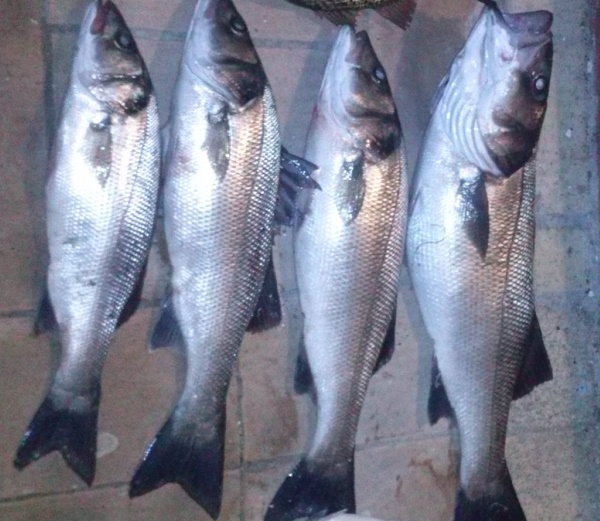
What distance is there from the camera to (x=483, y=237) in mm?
1969

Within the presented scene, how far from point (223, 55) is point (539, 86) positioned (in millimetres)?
872

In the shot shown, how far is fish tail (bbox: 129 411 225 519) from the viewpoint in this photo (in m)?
1.82

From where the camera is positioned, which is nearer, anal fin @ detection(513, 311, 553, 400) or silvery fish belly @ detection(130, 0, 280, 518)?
silvery fish belly @ detection(130, 0, 280, 518)

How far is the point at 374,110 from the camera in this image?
1.90 meters

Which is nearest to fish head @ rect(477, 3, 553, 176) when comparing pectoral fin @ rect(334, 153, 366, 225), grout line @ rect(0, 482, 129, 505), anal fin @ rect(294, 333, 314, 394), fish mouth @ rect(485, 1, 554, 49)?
fish mouth @ rect(485, 1, 554, 49)

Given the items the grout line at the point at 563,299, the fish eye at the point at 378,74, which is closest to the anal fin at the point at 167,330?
the fish eye at the point at 378,74

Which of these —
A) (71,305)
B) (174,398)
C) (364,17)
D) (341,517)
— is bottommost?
(341,517)

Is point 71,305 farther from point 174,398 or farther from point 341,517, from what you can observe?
point 341,517

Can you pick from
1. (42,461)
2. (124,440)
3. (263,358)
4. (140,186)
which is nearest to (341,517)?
(263,358)

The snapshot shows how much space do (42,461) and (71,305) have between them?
1.62 ft

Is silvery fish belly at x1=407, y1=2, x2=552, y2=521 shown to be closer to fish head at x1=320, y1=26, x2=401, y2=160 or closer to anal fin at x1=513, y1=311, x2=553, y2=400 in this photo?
anal fin at x1=513, y1=311, x2=553, y2=400

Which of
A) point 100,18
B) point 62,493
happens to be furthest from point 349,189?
point 62,493

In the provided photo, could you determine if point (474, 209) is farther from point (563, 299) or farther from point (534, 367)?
point (563, 299)

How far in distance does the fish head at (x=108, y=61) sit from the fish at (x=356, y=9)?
486mm
